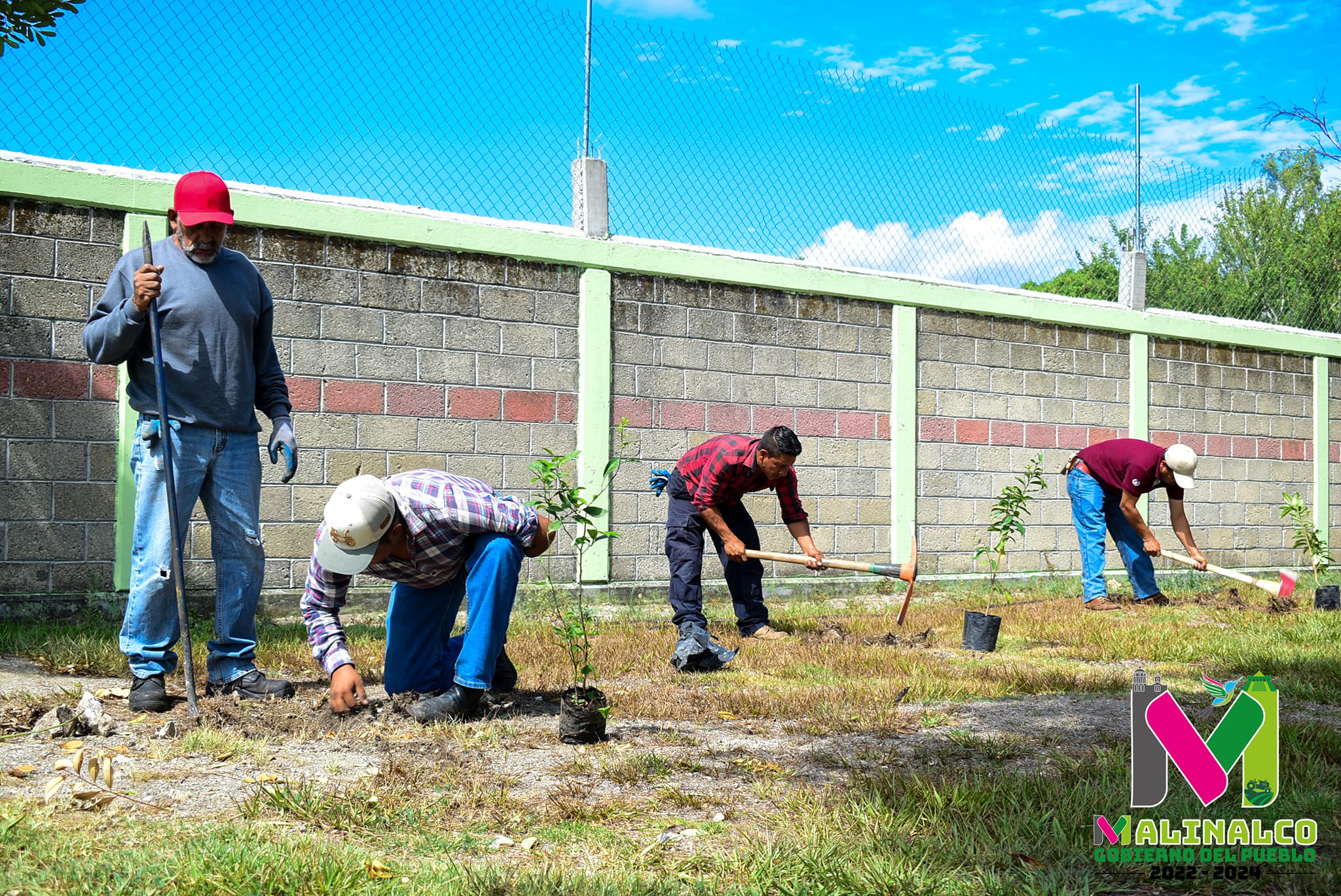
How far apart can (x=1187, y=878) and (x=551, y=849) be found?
1.52m

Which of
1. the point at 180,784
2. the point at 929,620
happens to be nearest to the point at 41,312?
the point at 180,784

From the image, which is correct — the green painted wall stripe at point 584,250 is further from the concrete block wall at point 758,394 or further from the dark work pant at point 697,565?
the dark work pant at point 697,565

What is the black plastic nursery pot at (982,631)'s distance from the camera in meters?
6.09

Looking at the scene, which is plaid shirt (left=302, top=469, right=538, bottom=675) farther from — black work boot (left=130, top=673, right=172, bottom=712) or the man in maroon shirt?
the man in maroon shirt

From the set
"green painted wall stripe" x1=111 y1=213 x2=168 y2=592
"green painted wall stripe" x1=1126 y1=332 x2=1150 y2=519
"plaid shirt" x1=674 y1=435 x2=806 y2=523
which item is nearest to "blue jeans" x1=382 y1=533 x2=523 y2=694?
"plaid shirt" x1=674 y1=435 x2=806 y2=523

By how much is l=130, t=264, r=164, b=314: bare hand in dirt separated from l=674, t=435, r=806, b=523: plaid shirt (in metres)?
3.07

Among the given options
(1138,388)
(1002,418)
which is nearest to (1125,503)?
(1002,418)

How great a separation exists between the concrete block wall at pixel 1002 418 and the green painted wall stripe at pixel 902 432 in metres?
0.12

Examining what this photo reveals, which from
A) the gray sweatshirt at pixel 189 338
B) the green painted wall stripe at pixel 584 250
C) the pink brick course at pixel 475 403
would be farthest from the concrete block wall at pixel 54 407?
the gray sweatshirt at pixel 189 338

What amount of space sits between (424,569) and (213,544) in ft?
3.24

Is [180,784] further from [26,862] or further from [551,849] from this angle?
[551,849]

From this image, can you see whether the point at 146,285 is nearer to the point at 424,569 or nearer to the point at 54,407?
the point at 424,569

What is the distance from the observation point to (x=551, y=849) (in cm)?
265

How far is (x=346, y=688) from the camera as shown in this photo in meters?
3.74
